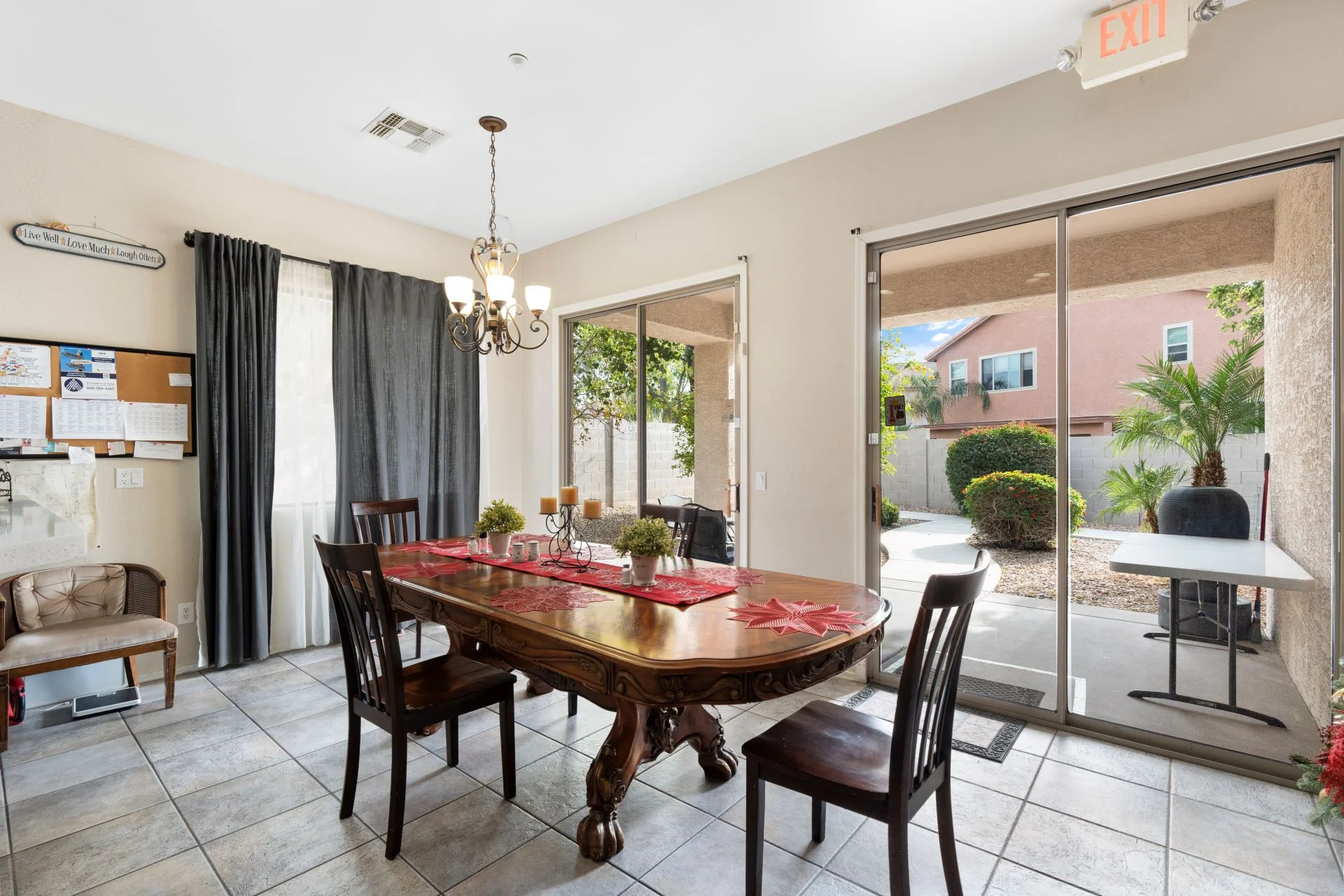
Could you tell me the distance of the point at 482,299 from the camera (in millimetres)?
3006

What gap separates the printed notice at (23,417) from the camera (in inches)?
116

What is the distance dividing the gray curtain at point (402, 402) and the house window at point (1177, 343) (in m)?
4.07

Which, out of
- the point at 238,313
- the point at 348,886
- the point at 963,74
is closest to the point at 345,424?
the point at 238,313

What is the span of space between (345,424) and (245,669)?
150 cm

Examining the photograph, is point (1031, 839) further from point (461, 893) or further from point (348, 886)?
point (348, 886)

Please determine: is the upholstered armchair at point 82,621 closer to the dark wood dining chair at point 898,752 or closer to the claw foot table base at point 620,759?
the claw foot table base at point 620,759

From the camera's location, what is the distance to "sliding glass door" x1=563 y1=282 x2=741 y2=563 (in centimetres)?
395

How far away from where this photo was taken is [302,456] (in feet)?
12.9

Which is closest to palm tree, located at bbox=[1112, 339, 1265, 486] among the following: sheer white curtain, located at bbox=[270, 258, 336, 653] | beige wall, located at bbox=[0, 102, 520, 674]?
sheer white curtain, located at bbox=[270, 258, 336, 653]

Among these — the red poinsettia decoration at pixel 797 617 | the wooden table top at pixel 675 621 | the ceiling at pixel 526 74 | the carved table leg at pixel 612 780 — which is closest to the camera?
the wooden table top at pixel 675 621

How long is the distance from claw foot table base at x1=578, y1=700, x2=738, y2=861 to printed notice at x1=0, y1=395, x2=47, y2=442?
314cm

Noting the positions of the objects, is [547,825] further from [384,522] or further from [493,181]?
[493,181]

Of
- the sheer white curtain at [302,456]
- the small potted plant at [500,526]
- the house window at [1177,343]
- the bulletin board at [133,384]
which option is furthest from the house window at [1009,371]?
the bulletin board at [133,384]

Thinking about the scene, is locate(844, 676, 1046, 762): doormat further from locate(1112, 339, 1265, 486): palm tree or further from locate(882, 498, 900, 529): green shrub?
locate(1112, 339, 1265, 486): palm tree
